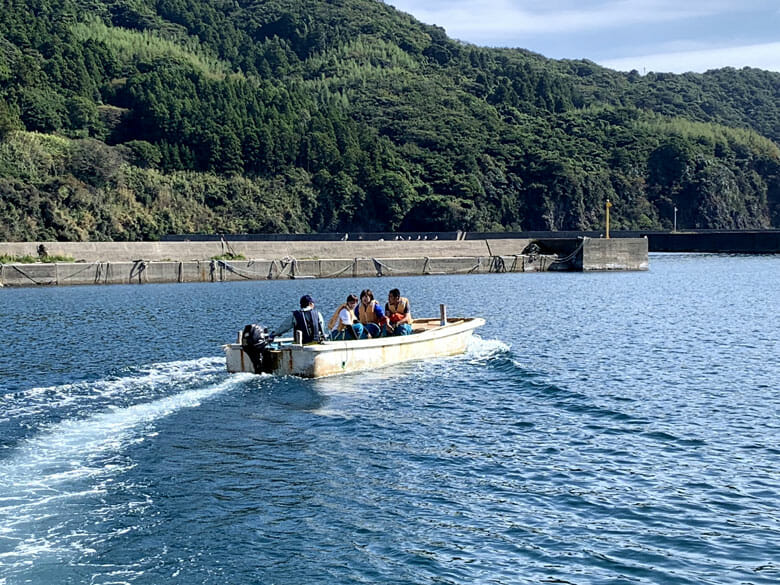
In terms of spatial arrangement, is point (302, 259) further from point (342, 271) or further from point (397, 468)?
point (397, 468)

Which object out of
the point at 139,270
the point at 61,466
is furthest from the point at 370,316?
the point at 139,270

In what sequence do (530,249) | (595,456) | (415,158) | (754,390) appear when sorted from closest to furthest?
(595,456) < (754,390) < (530,249) < (415,158)

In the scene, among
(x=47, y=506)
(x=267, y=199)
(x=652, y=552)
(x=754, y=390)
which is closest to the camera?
(x=652, y=552)

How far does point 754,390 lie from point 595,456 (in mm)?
7891

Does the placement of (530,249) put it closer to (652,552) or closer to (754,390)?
(754,390)

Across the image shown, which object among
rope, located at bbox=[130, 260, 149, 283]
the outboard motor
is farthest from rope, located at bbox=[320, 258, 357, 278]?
the outboard motor

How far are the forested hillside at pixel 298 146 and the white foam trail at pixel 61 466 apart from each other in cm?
6625

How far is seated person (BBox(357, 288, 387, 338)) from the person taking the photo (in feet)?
77.2

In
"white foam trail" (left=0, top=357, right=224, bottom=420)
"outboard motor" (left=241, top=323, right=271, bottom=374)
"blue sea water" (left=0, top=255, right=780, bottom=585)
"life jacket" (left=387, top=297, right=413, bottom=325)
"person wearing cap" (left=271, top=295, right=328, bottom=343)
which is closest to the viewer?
"blue sea water" (left=0, top=255, right=780, bottom=585)

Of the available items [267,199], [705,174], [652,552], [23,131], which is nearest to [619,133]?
[705,174]

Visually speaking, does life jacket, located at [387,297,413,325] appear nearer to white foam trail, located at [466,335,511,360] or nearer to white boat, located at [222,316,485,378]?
white boat, located at [222,316,485,378]

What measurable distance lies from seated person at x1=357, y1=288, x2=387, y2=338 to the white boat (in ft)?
2.18

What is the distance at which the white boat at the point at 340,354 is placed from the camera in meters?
20.9

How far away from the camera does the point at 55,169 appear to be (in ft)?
293
